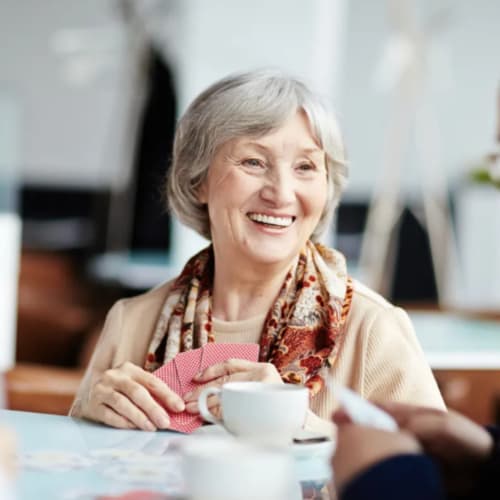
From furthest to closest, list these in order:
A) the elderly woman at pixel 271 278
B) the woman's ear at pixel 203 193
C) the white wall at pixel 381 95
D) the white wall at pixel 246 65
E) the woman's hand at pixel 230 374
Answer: the white wall at pixel 381 95, the white wall at pixel 246 65, the woman's ear at pixel 203 193, the elderly woman at pixel 271 278, the woman's hand at pixel 230 374

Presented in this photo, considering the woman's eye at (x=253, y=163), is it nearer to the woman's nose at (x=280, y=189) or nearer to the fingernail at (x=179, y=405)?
the woman's nose at (x=280, y=189)

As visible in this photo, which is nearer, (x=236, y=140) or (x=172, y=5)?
(x=236, y=140)

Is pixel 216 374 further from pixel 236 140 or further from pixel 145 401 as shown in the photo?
pixel 236 140

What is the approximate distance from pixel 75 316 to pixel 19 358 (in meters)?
0.42

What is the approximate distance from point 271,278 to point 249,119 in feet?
0.96

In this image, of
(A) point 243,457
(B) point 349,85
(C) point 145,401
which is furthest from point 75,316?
(A) point 243,457

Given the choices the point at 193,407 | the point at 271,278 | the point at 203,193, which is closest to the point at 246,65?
the point at 203,193

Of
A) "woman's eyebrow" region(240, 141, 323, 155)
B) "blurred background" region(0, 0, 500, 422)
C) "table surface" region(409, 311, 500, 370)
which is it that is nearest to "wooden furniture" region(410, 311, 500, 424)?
"table surface" region(409, 311, 500, 370)

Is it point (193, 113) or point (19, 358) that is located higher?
point (193, 113)

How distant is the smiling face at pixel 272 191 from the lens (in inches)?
67.2

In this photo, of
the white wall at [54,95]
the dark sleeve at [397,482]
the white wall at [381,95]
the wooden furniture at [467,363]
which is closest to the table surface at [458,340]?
the wooden furniture at [467,363]

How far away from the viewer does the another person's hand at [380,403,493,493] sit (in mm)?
1012

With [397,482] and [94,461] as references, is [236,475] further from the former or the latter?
[94,461]

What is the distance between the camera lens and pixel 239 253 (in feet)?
5.87
